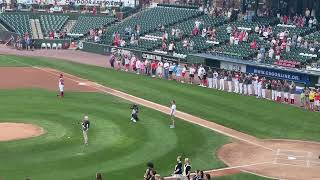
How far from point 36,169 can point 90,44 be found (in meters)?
40.9

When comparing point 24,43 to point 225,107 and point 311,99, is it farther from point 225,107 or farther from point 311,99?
point 311,99

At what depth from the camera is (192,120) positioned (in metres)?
35.5

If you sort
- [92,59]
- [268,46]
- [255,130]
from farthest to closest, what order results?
[92,59] → [268,46] → [255,130]

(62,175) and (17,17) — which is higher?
(17,17)

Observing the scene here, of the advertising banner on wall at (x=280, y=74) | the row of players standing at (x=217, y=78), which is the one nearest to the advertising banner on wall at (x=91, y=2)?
the row of players standing at (x=217, y=78)

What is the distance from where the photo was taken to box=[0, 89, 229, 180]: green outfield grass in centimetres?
2559

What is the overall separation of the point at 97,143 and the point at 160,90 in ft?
50.5

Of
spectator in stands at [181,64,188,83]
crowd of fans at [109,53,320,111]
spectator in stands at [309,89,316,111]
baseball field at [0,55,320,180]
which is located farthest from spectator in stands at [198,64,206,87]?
spectator in stands at [309,89,316,111]

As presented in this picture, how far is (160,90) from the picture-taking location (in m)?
44.2

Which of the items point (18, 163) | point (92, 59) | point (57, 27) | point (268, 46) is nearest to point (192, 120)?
point (18, 163)

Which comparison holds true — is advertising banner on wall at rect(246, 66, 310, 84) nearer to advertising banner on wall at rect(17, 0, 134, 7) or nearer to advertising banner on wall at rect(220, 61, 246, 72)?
advertising banner on wall at rect(220, 61, 246, 72)

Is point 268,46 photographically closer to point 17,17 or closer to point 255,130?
point 255,130

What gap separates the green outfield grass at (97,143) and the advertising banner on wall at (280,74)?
12092 millimetres

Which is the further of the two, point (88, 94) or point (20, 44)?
point (20, 44)
